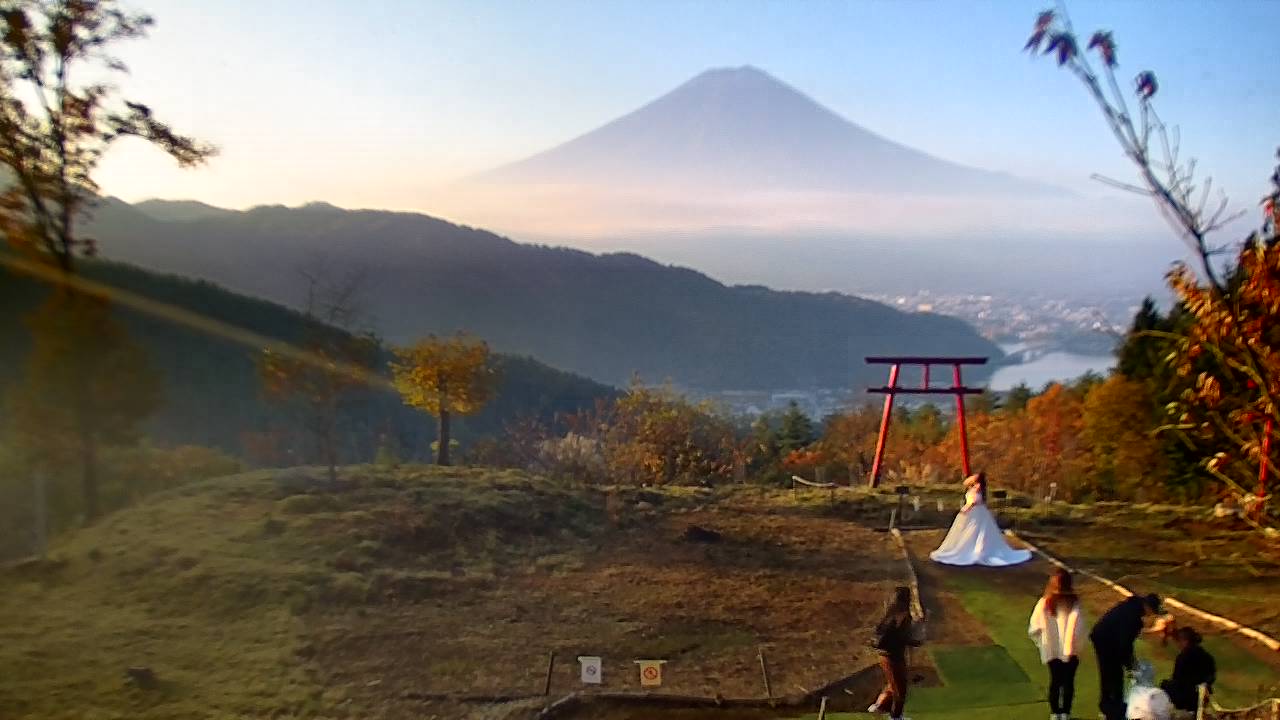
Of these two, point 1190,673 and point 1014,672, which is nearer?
point 1190,673

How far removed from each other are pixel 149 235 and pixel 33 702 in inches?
3269

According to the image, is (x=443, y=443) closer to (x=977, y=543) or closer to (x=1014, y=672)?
(x=977, y=543)

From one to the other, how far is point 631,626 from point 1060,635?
13.9 feet

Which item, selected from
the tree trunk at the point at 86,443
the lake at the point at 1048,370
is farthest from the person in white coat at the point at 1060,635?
the lake at the point at 1048,370

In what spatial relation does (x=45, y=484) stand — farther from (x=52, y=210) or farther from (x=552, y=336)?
(x=552, y=336)

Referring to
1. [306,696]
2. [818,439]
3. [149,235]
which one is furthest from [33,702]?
[149,235]

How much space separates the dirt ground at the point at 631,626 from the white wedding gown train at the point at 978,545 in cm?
80

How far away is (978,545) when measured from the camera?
498 inches

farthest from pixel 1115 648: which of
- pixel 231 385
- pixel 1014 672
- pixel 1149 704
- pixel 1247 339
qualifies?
pixel 231 385

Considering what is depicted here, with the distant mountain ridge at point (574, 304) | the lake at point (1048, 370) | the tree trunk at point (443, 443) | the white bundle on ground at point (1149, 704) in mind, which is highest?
the distant mountain ridge at point (574, 304)

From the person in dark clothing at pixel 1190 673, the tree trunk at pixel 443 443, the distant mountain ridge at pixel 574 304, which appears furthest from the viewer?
the distant mountain ridge at pixel 574 304

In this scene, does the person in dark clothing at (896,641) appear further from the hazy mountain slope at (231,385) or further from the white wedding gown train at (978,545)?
the hazy mountain slope at (231,385)

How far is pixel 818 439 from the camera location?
147ft

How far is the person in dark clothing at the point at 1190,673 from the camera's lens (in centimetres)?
680
